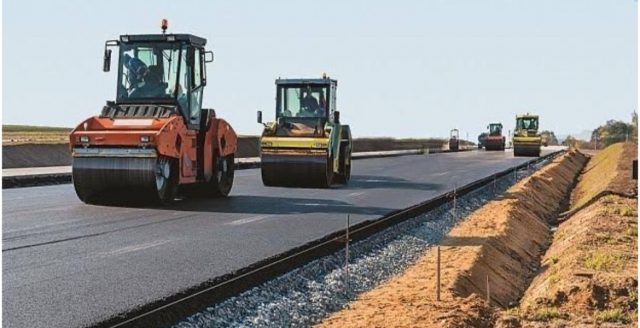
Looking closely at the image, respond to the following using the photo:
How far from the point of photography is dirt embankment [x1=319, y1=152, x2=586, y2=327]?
7.89m


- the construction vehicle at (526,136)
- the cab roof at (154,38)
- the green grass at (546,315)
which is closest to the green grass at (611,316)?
the green grass at (546,315)

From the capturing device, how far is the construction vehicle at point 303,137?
1964 cm

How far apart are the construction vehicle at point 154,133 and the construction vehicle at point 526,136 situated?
119ft

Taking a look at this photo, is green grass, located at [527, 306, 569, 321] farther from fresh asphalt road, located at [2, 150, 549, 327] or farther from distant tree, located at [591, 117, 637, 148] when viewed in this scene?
distant tree, located at [591, 117, 637, 148]

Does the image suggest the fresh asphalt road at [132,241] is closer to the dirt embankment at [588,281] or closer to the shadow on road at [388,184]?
the shadow on road at [388,184]

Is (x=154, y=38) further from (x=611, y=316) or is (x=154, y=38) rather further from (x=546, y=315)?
(x=611, y=316)

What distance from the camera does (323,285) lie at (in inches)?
355

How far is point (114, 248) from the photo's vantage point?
9922 millimetres

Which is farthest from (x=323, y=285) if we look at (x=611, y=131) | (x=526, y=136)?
(x=611, y=131)

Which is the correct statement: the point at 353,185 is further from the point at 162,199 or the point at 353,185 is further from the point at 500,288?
the point at 500,288

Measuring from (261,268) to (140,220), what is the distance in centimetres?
434

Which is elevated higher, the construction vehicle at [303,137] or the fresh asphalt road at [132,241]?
the construction vehicle at [303,137]

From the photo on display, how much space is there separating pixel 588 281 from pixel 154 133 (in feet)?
24.4

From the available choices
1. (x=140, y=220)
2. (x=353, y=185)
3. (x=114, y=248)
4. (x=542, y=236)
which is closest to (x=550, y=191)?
(x=353, y=185)
